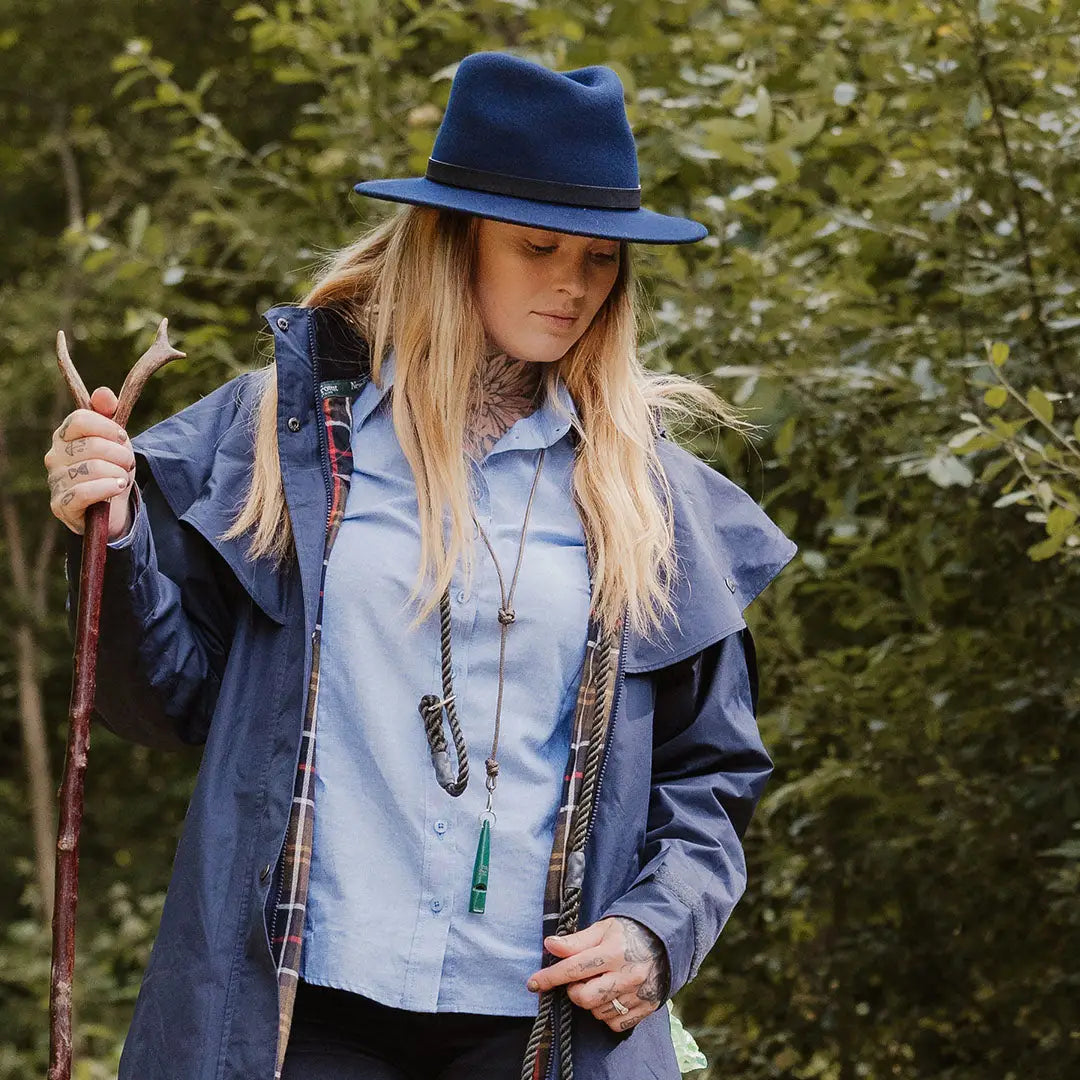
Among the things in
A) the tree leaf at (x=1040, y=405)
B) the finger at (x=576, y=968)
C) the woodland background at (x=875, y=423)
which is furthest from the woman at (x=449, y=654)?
the woodland background at (x=875, y=423)

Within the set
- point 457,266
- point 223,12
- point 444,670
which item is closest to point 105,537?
point 444,670

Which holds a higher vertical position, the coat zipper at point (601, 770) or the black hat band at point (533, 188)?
the black hat band at point (533, 188)

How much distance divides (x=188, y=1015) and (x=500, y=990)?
0.35 m

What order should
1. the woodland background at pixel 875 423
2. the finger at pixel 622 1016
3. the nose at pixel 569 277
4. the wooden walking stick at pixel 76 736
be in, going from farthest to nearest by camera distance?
the woodland background at pixel 875 423
the nose at pixel 569 277
the finger at pixel 622 1016
the wooden walking stick at pixel 76 736

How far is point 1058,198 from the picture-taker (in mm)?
3568

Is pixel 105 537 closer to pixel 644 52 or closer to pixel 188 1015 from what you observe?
pixel 188 1015

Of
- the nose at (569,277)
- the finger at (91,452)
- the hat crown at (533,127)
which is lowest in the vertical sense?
the finger at (91,452)

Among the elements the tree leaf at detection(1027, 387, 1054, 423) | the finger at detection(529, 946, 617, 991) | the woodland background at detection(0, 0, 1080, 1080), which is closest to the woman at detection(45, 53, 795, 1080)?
the finger at detection(529, 946, 617, 991)

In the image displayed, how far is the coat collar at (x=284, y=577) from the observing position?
6.79 feet

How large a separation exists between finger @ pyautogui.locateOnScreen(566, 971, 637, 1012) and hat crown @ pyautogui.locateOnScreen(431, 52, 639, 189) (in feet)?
3.11

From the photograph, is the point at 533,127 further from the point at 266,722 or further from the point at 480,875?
the point at 480,875

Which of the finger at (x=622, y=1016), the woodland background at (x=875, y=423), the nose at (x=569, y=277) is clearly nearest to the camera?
the finger at (x=622, y=1016)

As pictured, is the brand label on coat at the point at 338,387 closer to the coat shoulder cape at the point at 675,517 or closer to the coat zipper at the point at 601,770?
the coat shoulder cape at the point at 675,517

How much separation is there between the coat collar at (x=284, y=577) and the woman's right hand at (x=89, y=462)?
0.14 meters
